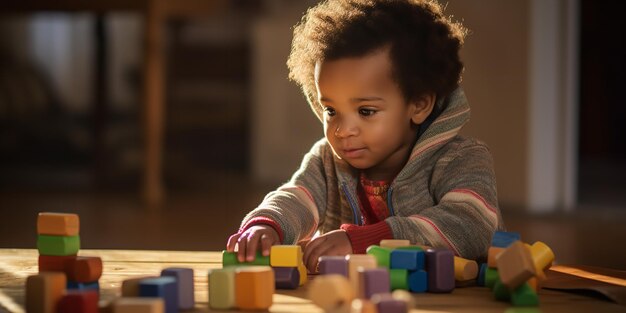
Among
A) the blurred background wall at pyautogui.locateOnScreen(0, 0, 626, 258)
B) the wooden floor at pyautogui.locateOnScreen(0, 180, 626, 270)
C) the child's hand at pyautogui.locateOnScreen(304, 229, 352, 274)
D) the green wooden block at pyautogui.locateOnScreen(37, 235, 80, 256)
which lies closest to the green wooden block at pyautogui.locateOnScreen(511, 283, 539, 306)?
the child's hand at pyautogui.locateOnScreen(304, 229, 352, 274)

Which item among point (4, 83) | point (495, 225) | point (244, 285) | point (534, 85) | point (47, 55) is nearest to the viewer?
point (244, 285)

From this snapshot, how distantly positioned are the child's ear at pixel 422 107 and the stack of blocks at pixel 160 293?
467mm

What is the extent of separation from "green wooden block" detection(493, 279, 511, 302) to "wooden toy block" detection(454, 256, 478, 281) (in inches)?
2.9

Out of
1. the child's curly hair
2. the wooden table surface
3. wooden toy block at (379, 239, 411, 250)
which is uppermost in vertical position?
the child's curly hair

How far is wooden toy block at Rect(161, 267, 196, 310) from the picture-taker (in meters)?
0.86

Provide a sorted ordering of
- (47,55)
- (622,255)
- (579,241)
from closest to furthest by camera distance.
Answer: (622,255) → (579,241) → (47,55)

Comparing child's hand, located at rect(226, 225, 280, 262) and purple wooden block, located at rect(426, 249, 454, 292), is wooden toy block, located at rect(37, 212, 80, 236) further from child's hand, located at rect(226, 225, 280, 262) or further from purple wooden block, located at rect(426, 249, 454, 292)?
purple wooden block, located at rect(426, 249, 454, 292)

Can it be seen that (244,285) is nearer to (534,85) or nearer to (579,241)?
(579,241)

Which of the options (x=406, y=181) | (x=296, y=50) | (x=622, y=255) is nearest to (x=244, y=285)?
(x=406, y=181)

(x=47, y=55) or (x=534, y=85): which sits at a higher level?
(x=47, y=55)

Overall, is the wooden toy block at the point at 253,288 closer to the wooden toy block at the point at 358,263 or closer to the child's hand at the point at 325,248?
the wooden toy block at the point at 358,263

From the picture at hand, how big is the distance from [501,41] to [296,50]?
1343mm

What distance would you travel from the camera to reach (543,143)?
2457 millimetres

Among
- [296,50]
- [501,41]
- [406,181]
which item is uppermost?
[501,41]
